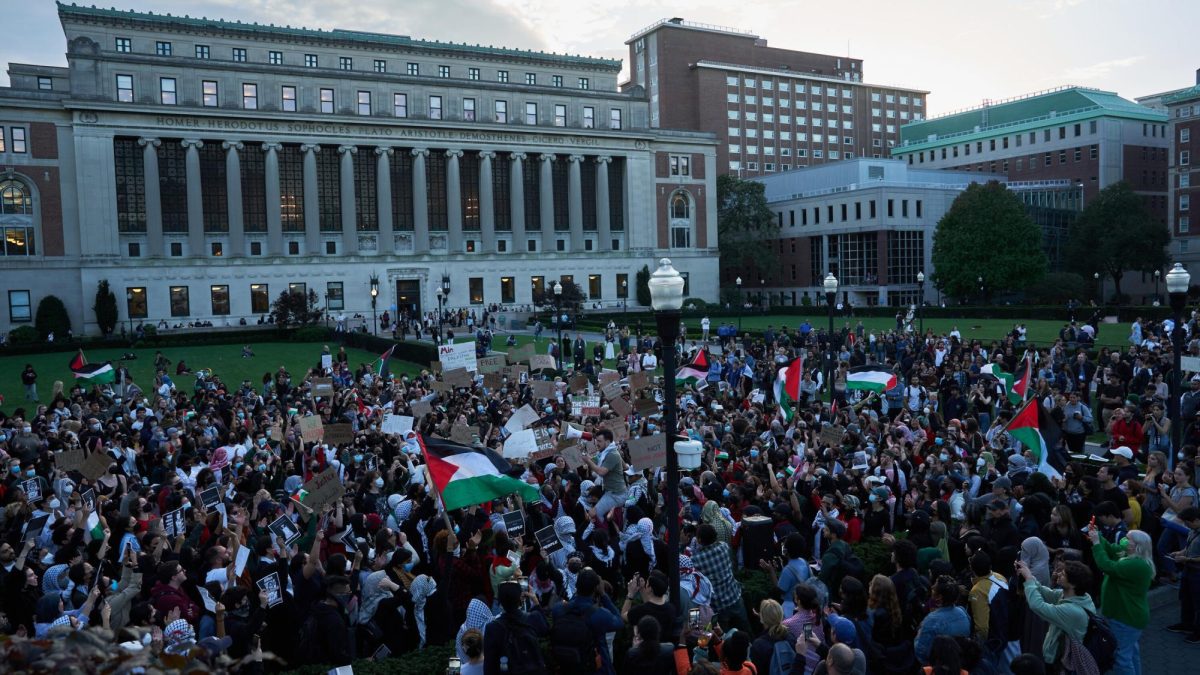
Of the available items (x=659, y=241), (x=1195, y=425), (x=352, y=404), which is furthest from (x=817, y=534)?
(x=659, y=241)

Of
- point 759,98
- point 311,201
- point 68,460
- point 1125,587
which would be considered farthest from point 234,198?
point 759,98

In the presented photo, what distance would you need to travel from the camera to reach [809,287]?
9775 centimetres

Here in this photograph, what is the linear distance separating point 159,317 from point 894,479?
232 feet

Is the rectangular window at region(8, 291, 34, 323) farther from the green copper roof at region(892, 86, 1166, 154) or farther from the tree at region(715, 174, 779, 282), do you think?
the green copper roof at region(892, 86, 1166, 154)

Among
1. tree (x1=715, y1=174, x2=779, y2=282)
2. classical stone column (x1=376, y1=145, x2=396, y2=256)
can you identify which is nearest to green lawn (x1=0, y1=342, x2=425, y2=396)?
classical stone column (x1=376, y1=145, x2=396, y2=256)

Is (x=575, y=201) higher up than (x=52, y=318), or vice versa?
(x=575, y=201)

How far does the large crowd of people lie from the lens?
24.6 ft

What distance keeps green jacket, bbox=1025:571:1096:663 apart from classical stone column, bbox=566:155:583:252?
80442 mm

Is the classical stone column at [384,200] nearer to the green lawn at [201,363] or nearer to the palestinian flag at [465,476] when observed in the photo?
the green lawn at [201,363]

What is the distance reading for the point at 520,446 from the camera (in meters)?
15.1

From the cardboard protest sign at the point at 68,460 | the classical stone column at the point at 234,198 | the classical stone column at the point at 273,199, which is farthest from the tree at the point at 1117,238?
the cardboard protest sign at the point at 68,460

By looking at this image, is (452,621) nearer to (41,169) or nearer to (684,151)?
(41,169)

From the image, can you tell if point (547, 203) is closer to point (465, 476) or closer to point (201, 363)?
point (201, 363)

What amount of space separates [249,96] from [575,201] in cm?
3161
